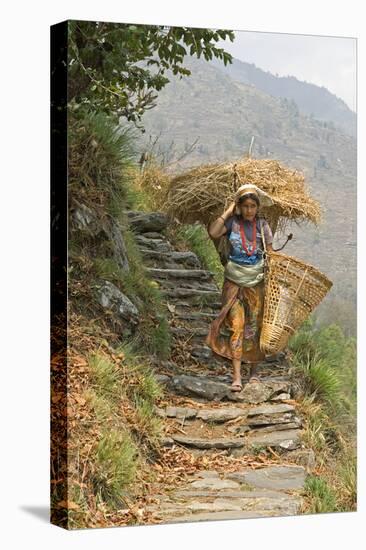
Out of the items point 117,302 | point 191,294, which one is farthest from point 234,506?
point 117,302

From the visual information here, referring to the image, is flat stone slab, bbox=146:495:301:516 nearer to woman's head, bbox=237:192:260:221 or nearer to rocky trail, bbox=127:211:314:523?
rocky trail, bbox=127:211:314:523

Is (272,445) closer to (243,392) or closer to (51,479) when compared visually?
(243,392)

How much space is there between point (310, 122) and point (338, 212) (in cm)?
81

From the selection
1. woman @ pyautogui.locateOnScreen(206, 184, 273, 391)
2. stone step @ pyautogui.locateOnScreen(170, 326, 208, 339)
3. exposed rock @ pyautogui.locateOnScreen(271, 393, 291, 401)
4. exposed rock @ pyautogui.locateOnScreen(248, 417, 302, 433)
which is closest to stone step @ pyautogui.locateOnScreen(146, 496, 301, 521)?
exposed rock @ pyautogui.locateOnScreen(248, 417, 302, 433)

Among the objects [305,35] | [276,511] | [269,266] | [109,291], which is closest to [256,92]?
[305,35]

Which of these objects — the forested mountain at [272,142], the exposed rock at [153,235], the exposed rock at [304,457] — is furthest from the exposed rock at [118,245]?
the exposed rock at [304,457]

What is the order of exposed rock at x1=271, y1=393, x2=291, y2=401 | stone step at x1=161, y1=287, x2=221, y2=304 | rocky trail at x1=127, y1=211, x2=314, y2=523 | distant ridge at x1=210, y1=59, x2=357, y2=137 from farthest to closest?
1. distant ridge at x1=210, y1=59, x2=357, y2=137
2. exposed rock at x1=271, y1=393, x2=291, y2=401
3. stone step at x1=161, y1=287, x2=221, y2=304
4. rocky trail at x1=127, y1=211, x2=314, y2=523

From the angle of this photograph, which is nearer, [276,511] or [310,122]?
[276,511]

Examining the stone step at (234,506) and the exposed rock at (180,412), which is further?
the exposed rock at (180,412)

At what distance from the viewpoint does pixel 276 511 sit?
11.7 metres

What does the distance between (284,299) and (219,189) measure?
101 centimetres

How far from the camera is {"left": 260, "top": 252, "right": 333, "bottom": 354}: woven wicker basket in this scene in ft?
39.2

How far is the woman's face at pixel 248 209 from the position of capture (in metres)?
11.9

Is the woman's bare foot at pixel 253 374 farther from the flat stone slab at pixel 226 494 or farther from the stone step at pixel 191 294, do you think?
the flat stone slab at pixel 226 494
